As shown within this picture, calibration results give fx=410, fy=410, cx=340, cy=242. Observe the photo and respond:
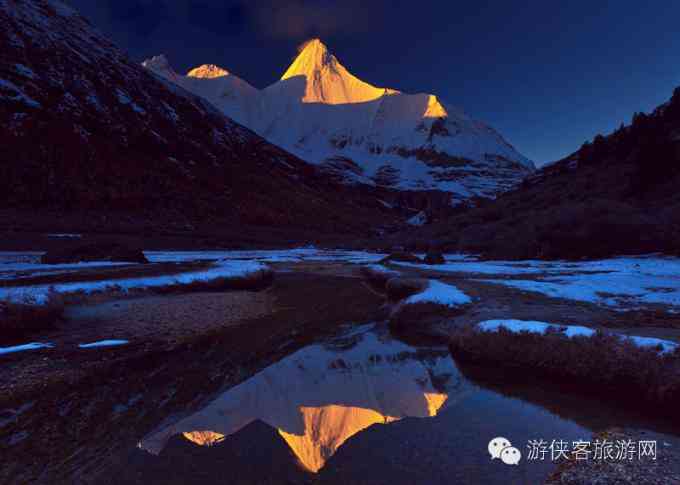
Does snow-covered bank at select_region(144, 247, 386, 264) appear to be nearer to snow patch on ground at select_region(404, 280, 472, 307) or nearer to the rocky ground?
the rocky ground

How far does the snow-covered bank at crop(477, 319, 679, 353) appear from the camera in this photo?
881 cm

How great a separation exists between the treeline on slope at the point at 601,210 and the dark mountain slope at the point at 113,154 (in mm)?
58799

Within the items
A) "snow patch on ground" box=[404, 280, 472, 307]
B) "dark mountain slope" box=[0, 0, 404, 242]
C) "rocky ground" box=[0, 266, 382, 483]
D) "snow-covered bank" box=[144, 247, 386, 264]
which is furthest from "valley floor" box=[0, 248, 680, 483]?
"dark mountain slope" box=[0, 0, 404, 242]

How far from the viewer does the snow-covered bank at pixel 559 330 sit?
8.81m

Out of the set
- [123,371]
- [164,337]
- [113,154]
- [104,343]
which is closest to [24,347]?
[104,343]

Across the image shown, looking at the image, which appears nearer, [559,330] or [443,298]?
[559,330]

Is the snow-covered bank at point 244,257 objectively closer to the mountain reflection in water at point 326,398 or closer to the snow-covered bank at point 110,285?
the snow-covered bank at point 110,285

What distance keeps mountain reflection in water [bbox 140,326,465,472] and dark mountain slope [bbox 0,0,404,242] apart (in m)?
69.7

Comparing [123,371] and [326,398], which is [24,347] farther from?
[326,398]

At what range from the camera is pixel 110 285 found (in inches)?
799

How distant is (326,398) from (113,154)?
4478 inches

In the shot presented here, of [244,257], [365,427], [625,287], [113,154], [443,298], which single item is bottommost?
[244,257]

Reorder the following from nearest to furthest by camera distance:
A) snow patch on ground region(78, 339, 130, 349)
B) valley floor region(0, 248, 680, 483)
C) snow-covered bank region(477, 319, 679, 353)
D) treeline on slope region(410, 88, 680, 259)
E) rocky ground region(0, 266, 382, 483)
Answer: rocky ground region(0, 266, 382, 483) < valley floor region(0, 248, 680, 483) < snow-covered bank region(477, 319, 679, 353) < snow patch on ground region(78, 339, 130, 349) < treeline on slope region(410, 88, 680, 259)

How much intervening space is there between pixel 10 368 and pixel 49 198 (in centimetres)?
8376
